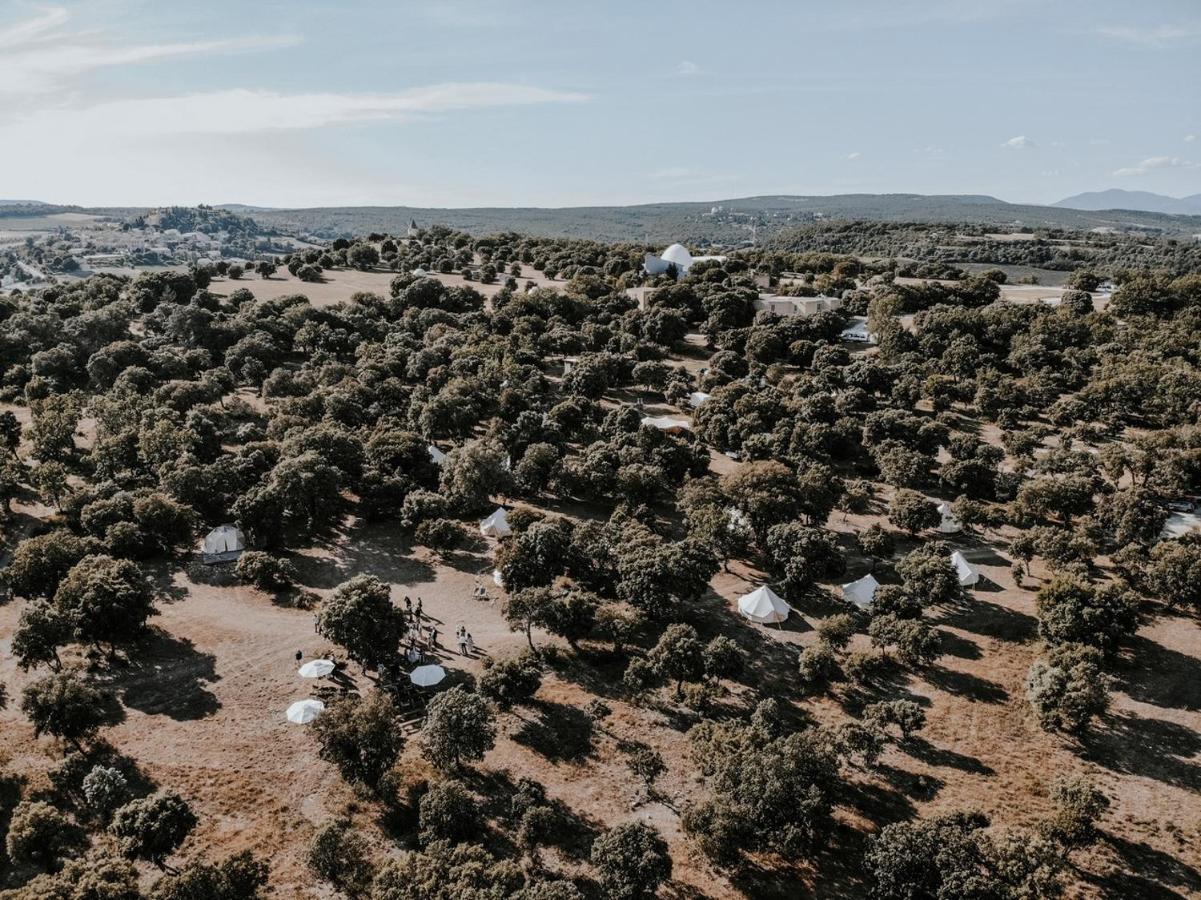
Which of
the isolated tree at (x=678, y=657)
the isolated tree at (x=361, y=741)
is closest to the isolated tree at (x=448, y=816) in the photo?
the isolated tree at (x=361, y=741)

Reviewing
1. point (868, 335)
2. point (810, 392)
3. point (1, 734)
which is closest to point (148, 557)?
point (1, 734)

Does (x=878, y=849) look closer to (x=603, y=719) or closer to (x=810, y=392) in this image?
(x=603, y=719)

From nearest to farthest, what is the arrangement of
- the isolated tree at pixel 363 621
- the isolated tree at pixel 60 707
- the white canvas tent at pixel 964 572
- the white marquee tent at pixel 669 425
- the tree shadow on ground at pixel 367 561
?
1. the isolated tree at pixel 60 707
2. the isolated tree at pixel 363 621
3. the white canvas tent at pixel 964 572
4. the tree shadow on ground at pixel 367 561
5. the white marquee tent at pixel 669 425

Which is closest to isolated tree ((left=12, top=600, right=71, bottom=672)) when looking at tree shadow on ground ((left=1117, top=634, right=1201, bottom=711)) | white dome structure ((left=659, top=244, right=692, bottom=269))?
tree shadow on ground ((left=1117, top=634, right=1201, bottom=711))

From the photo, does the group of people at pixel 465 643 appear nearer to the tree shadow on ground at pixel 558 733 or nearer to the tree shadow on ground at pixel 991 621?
the tree shadow on ground at pixel 558 733

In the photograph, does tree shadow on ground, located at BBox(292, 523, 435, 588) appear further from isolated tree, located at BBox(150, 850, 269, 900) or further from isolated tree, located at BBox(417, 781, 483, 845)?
isolated tree, located at BBox(150, 850, 269, 900)

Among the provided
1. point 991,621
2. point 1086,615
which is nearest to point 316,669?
point 991,621

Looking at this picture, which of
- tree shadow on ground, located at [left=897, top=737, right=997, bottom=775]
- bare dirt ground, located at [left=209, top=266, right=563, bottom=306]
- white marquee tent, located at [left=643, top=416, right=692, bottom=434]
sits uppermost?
bare dirt ground, located at [left=209, top=266, right=563, bottom=306]
